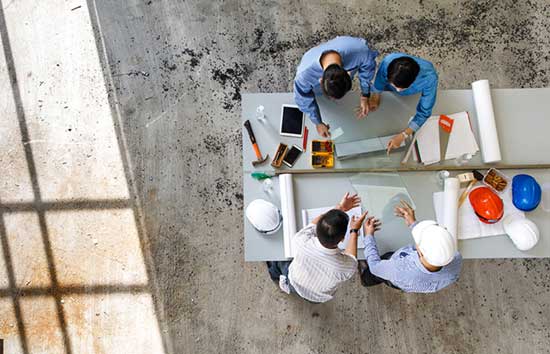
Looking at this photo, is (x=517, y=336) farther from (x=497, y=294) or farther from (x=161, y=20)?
(x=161, y=20)

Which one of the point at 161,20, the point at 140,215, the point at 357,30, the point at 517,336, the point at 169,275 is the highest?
the point at 161,20

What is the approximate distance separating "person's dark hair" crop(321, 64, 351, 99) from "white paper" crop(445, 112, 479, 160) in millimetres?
860

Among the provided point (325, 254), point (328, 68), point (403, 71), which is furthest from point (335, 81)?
point (325, 254)

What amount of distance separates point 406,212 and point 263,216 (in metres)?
0.86

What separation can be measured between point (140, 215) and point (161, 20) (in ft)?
5.77

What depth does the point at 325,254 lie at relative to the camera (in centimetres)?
241

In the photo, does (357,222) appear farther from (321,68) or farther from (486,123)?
(486,123)

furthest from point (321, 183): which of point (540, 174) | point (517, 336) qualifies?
point (517, 336)

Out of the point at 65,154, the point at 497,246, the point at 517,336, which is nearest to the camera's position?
the point at 497,246

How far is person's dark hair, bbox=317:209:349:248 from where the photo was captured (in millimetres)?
2295

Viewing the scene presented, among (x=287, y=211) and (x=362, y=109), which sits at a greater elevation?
(x=362, y=109)

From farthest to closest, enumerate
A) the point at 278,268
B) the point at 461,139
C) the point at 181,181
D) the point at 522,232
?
the point at 181,181
the point at 278,268
the point at 461,139
the point at 522,232

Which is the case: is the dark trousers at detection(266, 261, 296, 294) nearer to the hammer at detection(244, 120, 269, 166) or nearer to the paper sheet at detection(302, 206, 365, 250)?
the paper sheet at detection(302, 206, 365, 250)

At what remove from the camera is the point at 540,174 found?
2.78 m
